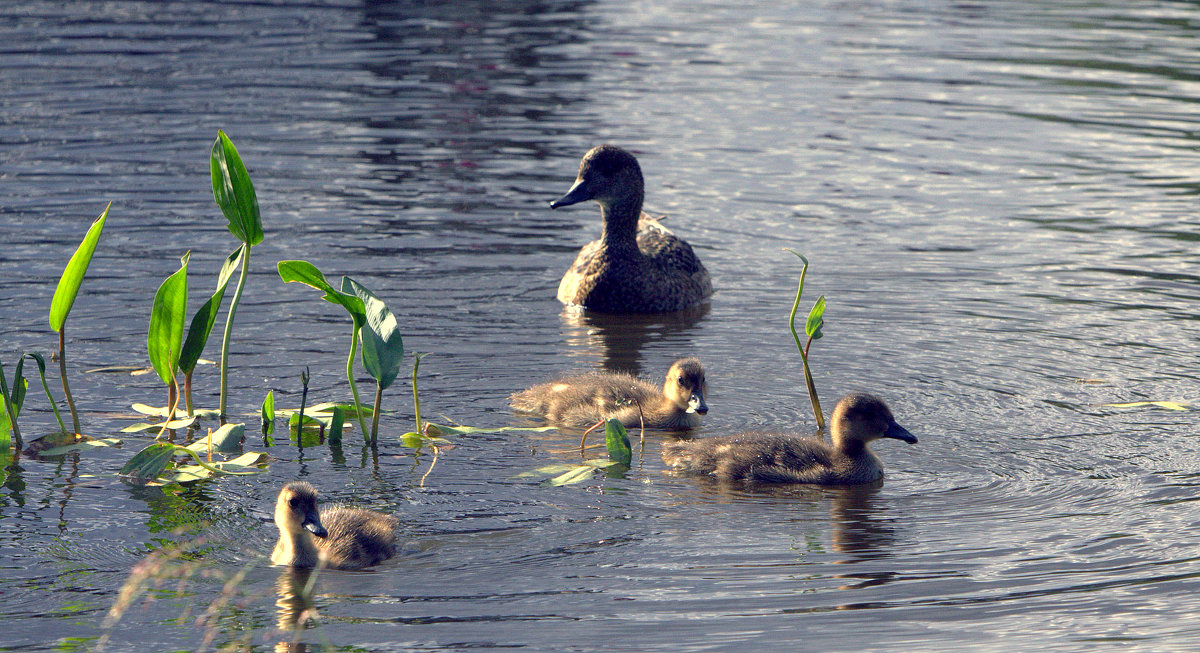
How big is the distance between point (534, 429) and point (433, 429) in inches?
20.3

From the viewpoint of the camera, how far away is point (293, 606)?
5.18 meters

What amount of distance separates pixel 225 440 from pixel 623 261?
4060 mm

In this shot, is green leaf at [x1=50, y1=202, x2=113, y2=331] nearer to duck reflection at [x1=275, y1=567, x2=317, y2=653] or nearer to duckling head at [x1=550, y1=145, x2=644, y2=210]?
duck reflection at [x1=275, y1=567, x2=317, y2=653]

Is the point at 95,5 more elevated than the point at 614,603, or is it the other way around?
the point at 95,5

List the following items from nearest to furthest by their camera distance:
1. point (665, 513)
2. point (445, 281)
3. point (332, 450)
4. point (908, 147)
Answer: point (665, 513), point (332, 450), point (445, 281), point (908, 147)

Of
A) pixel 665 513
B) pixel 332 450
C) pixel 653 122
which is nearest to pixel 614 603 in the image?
pixel 665 513

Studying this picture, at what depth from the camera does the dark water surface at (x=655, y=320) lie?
17.4ft

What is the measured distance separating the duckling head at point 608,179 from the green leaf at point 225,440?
4.20 metres

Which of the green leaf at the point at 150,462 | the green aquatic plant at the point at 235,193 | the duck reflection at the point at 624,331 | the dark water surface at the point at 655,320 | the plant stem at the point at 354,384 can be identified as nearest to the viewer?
the dark water surface at the point at 655,320

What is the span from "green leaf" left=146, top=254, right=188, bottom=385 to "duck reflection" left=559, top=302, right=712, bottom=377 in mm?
2607

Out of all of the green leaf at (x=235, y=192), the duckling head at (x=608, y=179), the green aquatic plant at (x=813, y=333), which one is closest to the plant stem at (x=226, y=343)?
the green leaf at (x=235, y=192)

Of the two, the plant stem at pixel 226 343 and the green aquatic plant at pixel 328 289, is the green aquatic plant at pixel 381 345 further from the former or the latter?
the plant stem at pixel 226 343

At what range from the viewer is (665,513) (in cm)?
616

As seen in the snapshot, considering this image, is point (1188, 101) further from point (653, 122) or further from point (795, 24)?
point (795, 24)
